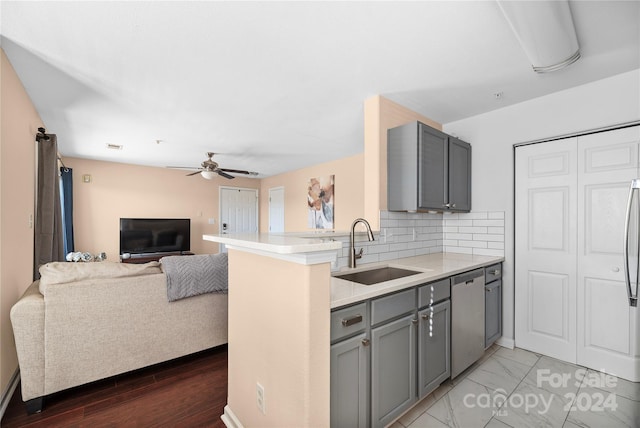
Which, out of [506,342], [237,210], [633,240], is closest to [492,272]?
[506,342]

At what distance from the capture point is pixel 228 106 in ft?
9.52

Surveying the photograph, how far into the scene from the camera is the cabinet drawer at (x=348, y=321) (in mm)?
1271

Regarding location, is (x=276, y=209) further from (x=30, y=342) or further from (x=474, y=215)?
(x=30, y=342)

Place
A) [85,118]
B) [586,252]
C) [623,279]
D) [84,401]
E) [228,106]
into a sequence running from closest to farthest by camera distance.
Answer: [84,401] → [623,279] → [586,252] → [228,106] → [85,118]

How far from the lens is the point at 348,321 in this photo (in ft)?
4.30

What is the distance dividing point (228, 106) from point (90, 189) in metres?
4.39

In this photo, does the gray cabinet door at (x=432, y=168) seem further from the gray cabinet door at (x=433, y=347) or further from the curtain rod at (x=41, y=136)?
the curtain rod at (x=41, y=136)

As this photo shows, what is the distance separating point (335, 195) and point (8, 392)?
4616 mm

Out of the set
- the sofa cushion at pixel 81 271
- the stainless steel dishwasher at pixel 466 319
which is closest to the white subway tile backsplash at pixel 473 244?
the stainless steel dishwasher at pixel 466 319

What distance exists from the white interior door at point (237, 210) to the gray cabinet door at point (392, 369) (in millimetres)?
5933

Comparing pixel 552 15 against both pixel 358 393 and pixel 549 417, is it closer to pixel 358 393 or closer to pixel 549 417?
pixel 358 393

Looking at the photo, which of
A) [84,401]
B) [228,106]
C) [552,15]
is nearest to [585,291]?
[552,15]

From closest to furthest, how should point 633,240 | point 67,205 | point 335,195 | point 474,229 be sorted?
point 633,240 → point 474,229 → point 67,205 → point 335,195

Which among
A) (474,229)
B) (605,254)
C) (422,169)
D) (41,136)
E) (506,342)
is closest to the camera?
(605,254)
